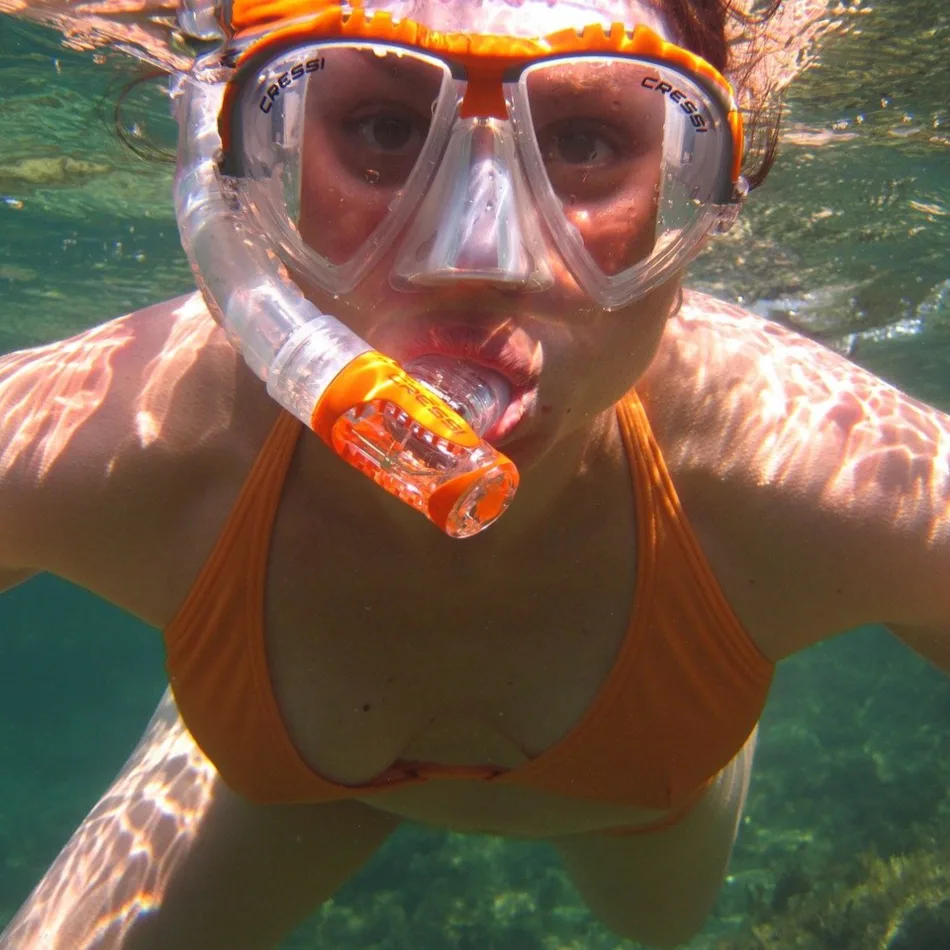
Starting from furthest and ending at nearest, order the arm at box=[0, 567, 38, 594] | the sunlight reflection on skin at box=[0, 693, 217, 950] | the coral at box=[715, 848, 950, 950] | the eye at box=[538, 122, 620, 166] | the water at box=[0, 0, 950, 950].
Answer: the coral at box=[715, 848, 950, 950], the water at box=[0, 0, 950, 950], the sunlight reflection on skin at box=[0, 693, 217, 950], the arm at box=[0, 567, 38, 594], the eye at box=[538, 122, 620, 166]

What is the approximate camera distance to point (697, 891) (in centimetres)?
442

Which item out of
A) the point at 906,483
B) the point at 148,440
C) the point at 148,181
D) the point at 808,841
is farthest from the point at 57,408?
the point at 808,841

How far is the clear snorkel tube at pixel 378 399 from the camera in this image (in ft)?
4.68

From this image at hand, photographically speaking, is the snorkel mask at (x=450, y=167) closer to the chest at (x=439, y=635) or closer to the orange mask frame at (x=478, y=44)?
the orange mask frame at (x=478, y=44)

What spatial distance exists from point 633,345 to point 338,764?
1.70 m

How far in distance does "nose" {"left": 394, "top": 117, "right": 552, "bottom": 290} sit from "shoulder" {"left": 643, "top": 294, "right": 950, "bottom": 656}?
3.48ft

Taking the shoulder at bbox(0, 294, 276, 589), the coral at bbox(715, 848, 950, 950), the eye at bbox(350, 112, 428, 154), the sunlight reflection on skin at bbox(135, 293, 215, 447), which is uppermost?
the eye at bbox(350, 112, 428, 154)

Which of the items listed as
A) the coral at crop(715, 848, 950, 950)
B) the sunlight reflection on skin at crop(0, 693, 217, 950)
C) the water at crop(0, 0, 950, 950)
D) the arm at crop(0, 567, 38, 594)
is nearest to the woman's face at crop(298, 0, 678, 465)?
the arm at crop(0, 567, 38, 594)

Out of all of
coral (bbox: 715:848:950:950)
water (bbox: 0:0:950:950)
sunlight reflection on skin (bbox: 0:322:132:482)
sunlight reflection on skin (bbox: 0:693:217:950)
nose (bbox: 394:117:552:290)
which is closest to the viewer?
nose (bbox: 394:117:552:290)

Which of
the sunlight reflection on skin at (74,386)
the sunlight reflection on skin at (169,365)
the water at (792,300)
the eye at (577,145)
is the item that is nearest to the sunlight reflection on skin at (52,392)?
the sunlight reflection on skin at (74,386)

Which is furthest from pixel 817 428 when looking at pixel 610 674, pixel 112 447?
pixel 112 447

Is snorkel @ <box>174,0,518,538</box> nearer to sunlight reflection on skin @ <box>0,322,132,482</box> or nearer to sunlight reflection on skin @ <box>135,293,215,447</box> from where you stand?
sunlight reflection on skin @ <box>135,293,215,447</box>

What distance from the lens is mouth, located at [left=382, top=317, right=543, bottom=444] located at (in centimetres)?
173

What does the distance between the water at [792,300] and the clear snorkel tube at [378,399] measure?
5.38m
